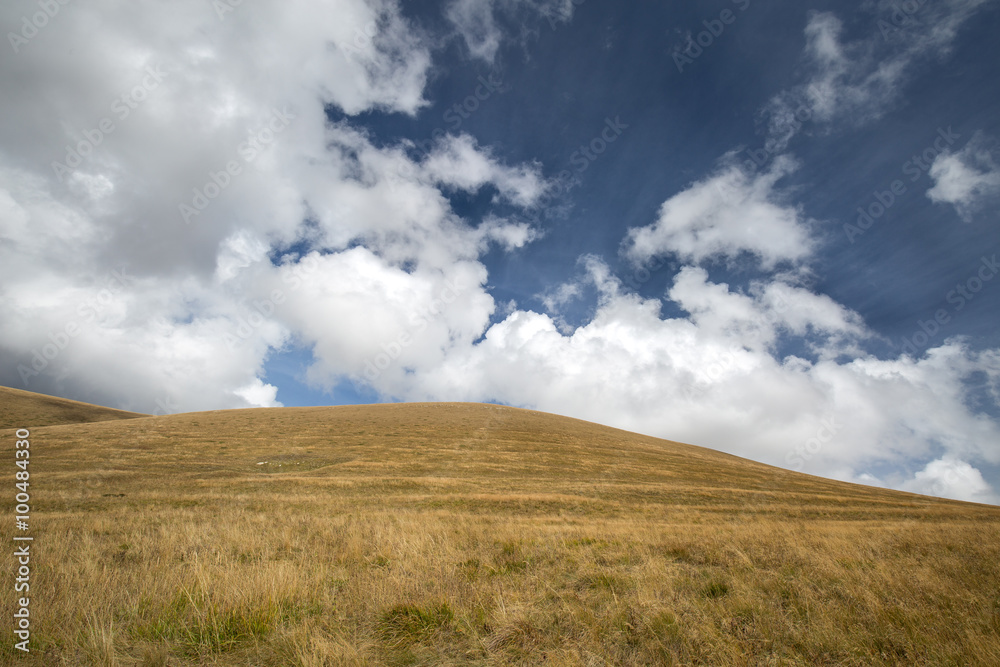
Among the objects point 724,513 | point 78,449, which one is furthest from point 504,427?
point 78,449

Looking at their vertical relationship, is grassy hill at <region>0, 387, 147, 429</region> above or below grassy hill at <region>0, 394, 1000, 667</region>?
below

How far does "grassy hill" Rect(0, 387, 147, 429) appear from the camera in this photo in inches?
2485

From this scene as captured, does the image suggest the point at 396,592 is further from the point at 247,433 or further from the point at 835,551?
the point at 247,433

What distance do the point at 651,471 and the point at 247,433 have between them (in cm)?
4034

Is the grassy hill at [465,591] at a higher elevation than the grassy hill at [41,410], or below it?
higher

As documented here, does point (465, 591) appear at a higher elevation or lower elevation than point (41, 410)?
higher

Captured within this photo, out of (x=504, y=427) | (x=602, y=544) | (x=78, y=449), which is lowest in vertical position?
(x=78, y=449)

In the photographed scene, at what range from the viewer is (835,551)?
909cm

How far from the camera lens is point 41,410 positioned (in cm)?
7169

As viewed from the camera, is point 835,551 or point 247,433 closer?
point 835,551

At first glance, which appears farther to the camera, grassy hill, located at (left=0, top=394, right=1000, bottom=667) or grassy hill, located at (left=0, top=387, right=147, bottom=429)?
grassy hill, located at (left=0, top=387, right=147, bottom=429)

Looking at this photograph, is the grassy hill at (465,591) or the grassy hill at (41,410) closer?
the grassy hill at (465,591)

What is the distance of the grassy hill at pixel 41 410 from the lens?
63.1m

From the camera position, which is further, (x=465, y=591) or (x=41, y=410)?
(x=41, y=410)
